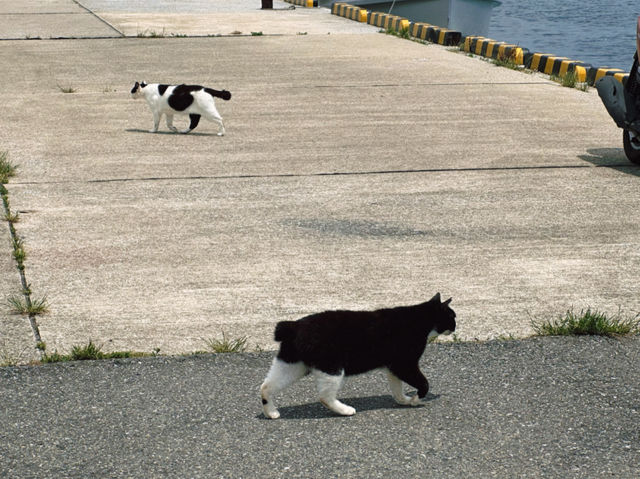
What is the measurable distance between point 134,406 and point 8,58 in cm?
1193

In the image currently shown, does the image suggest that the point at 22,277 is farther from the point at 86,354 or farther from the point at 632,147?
the point at 632,147

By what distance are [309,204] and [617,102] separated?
9.64 ft

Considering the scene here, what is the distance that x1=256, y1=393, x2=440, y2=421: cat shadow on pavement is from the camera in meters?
3.86

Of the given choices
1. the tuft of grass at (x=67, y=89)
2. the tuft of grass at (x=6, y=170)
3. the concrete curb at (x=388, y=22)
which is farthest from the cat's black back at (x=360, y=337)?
the concrete curb at (x=388, y=22)

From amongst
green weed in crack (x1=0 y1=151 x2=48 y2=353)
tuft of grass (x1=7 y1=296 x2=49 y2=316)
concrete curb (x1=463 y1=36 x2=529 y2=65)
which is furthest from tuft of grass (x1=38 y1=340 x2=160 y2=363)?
concrete curb (x1=463 y1=36 x2=529 y2=65)

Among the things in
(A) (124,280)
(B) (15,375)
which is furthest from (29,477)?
(A) (124,280)

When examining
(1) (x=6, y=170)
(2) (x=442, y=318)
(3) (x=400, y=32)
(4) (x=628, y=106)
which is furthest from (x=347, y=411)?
(3) (x=400, y=32)

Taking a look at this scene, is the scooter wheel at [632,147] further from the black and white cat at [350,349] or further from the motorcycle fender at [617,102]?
the black and white cat at [350,349]

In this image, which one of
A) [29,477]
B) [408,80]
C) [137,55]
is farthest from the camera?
[137,55]

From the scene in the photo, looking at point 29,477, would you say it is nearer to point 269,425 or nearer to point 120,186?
point 269,425

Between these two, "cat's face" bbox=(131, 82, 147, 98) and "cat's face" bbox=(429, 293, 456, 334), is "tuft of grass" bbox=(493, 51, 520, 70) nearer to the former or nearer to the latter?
"cat's face" bbox=(131, 82, 147, 98)

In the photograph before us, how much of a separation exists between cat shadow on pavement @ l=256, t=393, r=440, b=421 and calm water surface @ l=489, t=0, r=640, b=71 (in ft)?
65.8

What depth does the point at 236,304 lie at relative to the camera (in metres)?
5.14

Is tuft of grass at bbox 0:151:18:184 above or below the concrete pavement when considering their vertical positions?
below
